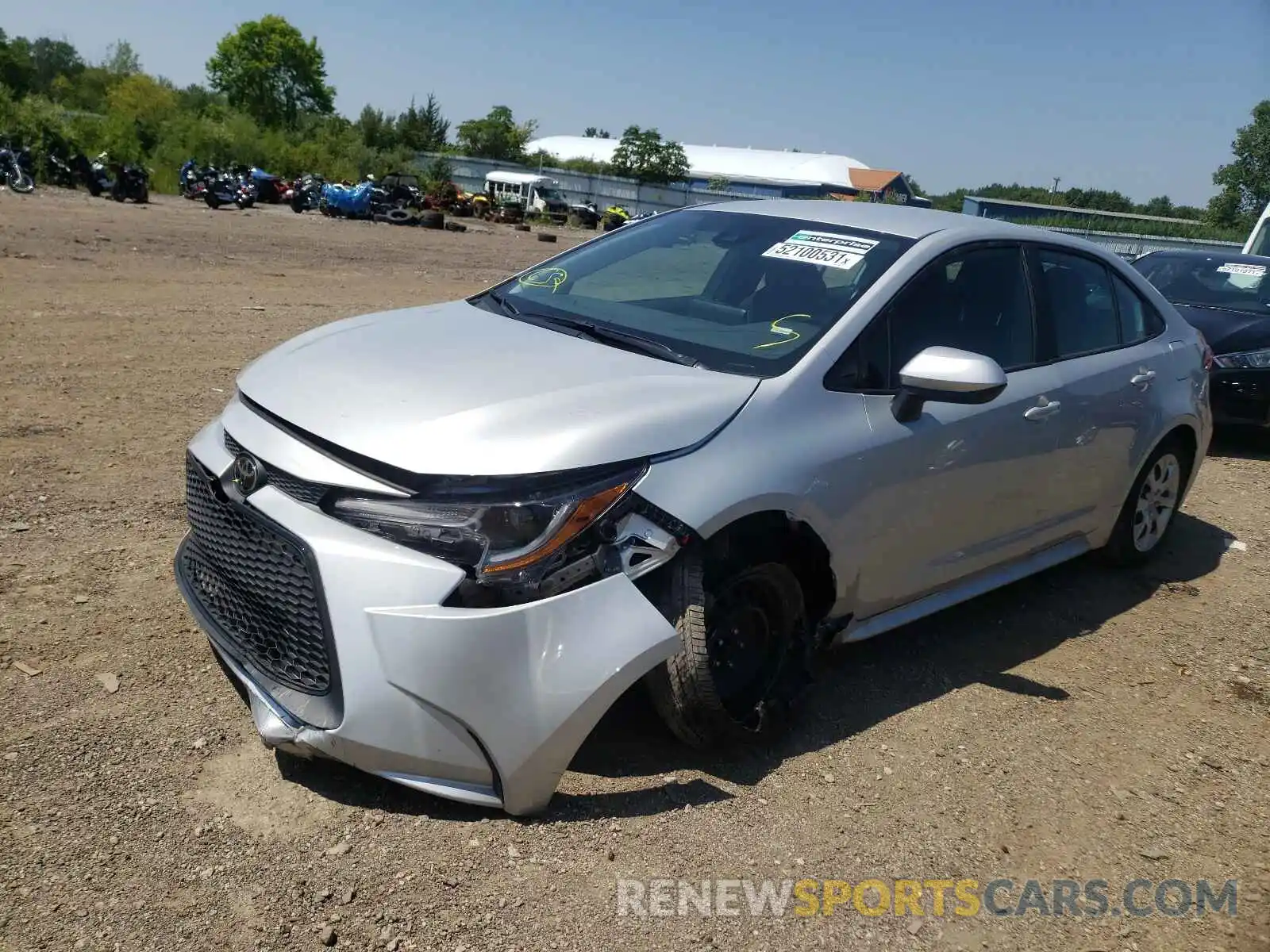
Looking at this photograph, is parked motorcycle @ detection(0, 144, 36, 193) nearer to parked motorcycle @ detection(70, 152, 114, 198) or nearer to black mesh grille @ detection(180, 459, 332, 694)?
parked motorcycle @ detection(70, 152, 114, 198)

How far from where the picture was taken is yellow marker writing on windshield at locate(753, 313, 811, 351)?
3420 mm

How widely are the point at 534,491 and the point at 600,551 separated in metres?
0.23

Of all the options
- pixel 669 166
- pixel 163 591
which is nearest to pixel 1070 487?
pixel 163 591

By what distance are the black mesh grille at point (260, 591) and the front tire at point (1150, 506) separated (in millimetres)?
4004

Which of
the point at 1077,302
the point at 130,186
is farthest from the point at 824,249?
the point at 130,186

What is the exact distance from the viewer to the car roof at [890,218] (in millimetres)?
4016

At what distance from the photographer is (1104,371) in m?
4.55

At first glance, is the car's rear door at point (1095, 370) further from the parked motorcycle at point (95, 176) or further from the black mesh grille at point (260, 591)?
the parked motorcycle at point (95, 176)

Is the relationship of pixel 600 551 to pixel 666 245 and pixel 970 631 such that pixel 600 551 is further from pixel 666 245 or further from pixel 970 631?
pixel 970 631

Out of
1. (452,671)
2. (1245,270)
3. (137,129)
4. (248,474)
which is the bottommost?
(452,671)

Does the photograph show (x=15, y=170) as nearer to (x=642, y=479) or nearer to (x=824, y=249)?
(x=824, y=249)

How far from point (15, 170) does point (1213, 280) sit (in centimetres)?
2901

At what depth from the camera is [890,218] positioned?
415 cm

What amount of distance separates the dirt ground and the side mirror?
46.6 inches
